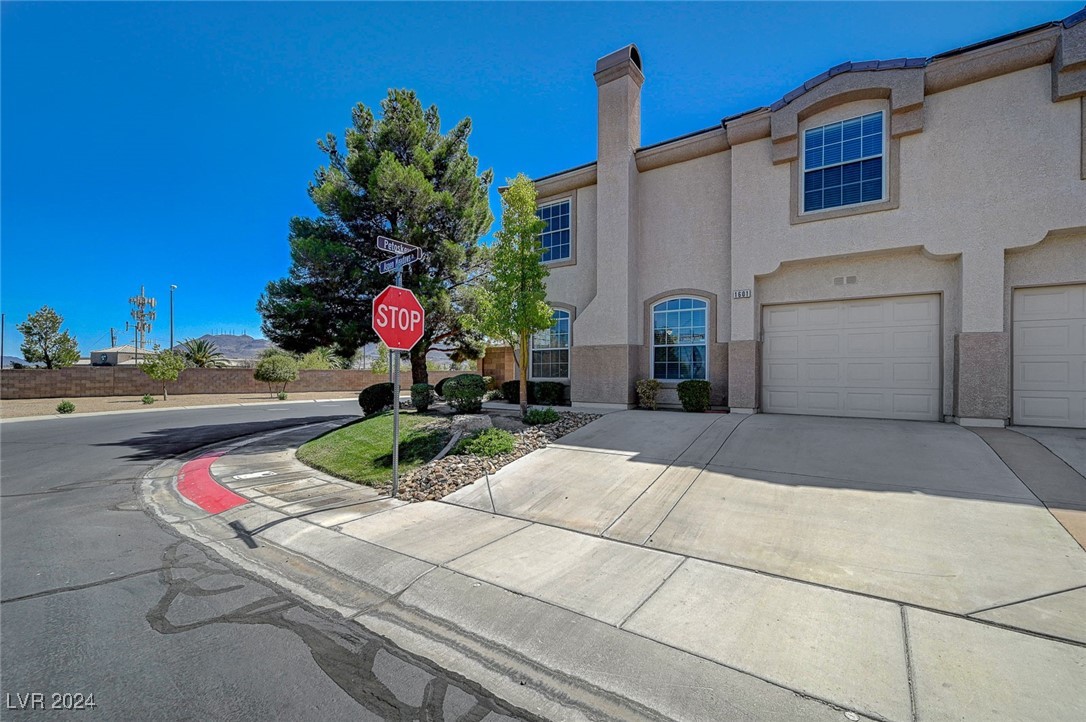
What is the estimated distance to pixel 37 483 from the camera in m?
8.50

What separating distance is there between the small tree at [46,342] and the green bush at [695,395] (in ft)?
137

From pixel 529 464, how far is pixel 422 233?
9.01 m

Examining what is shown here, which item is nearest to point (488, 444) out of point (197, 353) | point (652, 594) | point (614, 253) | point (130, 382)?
point (652, 594)

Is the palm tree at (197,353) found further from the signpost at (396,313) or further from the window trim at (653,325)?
the signpost at (396,313)

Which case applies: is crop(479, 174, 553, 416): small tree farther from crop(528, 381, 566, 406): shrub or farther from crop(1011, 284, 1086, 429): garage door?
crop(1011, 284, 1086, 429): garage door

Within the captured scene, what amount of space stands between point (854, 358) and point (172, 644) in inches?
481

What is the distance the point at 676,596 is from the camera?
4016 millimetres

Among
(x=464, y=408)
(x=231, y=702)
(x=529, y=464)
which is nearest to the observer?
(x=231, y=702)

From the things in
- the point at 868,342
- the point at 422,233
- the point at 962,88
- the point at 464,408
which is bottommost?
the point at 464,408

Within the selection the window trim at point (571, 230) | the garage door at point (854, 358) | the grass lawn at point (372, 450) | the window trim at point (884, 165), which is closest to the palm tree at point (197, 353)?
the grass lawn at point (372, 450)

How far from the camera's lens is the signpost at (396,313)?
6746mm

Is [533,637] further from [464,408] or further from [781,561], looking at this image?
[464,408]

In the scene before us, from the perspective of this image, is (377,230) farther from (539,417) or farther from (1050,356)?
(1050,356)

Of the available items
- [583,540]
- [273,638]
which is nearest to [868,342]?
[583,540]
